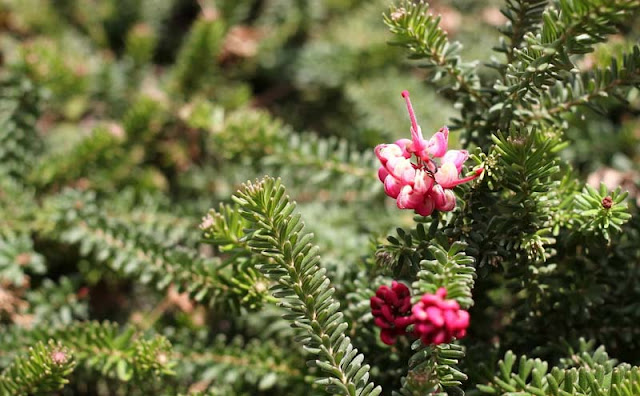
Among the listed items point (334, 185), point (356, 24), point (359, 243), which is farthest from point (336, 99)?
point (359, 243)

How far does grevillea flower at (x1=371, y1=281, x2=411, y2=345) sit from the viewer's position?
3.17 feet

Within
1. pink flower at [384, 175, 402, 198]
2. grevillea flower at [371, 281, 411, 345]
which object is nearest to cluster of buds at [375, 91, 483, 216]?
pink flower at [384, 175, 402, 198]

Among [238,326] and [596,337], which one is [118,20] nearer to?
[238,326]

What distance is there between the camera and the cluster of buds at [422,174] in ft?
2.89

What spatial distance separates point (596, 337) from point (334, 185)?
74cm

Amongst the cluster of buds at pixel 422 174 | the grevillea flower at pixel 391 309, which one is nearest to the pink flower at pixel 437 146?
the cluster of buds at pixel 422 174

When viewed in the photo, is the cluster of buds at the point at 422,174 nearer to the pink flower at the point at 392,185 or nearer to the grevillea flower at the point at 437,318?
the pink flower at the point at 392,185

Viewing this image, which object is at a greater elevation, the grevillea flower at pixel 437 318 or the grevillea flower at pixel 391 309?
the grevillea flower at pixel 391 309

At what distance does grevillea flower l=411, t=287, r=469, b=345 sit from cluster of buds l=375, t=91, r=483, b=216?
167mm

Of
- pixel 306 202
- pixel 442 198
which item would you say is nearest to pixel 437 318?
pixel 442 198

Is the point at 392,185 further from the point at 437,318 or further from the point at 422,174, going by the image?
the point at 437,318

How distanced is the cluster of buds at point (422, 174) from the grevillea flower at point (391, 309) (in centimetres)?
15

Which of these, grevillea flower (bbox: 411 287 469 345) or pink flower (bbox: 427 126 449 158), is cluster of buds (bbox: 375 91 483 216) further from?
grevillea flower (bbox: 411 287 469 345)

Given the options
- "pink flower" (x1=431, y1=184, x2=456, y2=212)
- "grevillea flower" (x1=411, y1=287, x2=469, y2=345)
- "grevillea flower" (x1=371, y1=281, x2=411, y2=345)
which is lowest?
"grevillea flower" (x1=411, y1=287, x2=469, y2=345)
